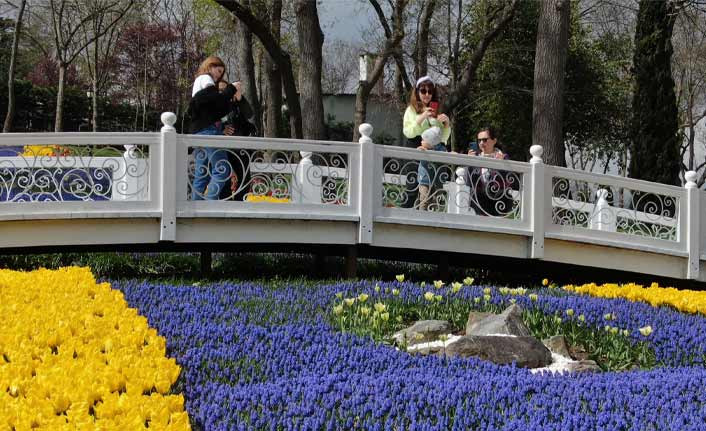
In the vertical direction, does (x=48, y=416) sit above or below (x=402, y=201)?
below

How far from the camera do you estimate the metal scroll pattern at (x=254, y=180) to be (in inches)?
341

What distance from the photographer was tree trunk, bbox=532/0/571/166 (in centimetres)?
1481

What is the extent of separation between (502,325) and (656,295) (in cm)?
308

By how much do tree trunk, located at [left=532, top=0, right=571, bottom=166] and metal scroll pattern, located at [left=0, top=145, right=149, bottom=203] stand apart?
8.29 m

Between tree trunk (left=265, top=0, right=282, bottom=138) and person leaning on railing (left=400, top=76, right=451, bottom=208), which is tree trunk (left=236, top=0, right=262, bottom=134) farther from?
person leaning on railing (left=400, top=76, right=451, bottom=208)

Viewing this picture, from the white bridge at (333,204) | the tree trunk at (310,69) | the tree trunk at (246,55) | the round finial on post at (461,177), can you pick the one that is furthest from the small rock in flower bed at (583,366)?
the tree trunk at (246,55)

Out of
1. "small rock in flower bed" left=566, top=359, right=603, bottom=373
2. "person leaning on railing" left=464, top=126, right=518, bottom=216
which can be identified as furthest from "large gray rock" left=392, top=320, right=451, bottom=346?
"person leaning on railing" left=464, top=126, right=518, bottom=216

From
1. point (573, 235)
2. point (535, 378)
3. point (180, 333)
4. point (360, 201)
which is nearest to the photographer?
point (535, 378)

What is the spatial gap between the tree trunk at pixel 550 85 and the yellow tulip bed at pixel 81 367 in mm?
10087

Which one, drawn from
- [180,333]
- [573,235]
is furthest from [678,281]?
[180,333]

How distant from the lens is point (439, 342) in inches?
229

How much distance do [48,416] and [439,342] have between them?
2910 mm

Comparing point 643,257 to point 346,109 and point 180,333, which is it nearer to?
point 180,333

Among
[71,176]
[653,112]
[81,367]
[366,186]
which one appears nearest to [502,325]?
[81,367]
